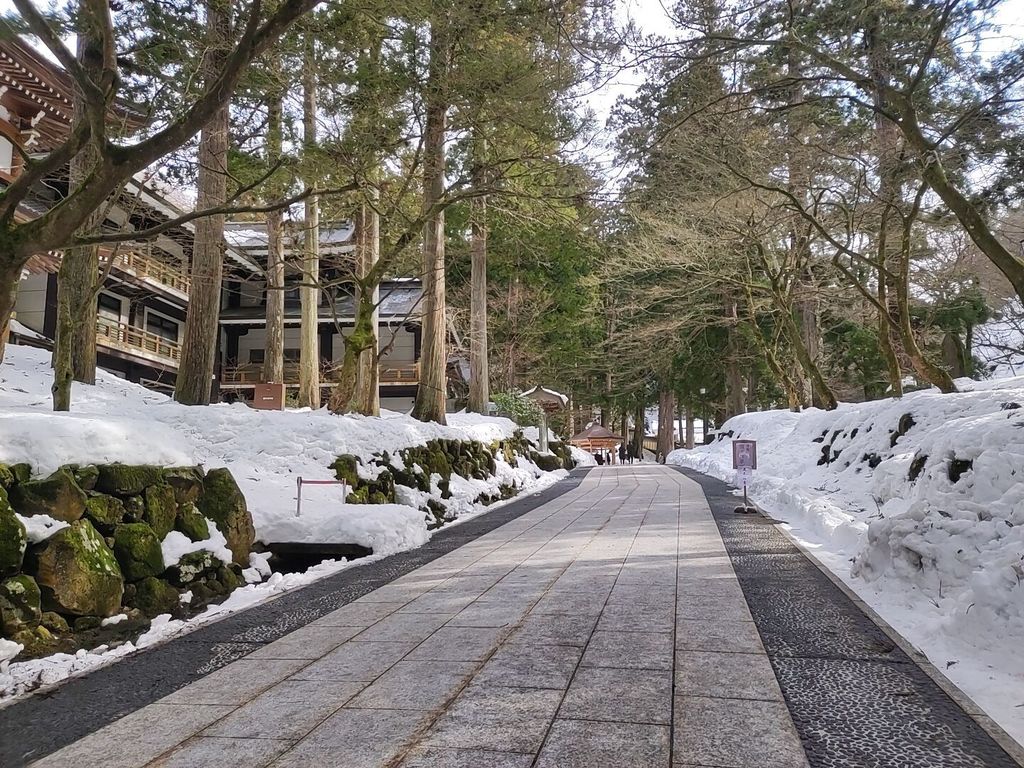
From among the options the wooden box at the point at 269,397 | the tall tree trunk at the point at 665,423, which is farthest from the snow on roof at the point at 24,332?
the tall tree trunk at the point at 665,423

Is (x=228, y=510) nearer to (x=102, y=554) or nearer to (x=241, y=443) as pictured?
(x=102, y=554)

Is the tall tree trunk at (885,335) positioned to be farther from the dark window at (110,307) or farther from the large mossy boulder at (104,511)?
the dark window at (110,307)

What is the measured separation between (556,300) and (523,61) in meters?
17.1

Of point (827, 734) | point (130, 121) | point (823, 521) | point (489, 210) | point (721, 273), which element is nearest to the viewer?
point (827, 734)

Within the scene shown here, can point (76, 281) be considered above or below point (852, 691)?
Result: above

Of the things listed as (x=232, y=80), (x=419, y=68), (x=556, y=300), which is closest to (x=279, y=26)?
(x=232, y=80)

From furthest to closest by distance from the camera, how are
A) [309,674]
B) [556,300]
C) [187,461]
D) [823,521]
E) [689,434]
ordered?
[689,434] < [556,300] < [823,521] < [187,461] < [309,674]

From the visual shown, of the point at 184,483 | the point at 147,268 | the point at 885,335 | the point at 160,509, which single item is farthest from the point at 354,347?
the point at 147,268

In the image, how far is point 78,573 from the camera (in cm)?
401

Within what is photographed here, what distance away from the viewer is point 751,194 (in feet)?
48.4

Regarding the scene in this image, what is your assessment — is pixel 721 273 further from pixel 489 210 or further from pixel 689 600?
pixel 689 600

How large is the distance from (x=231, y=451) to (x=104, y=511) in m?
3.27

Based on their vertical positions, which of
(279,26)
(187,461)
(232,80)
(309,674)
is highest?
(279,26)

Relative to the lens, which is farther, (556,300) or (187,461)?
(556,300)
